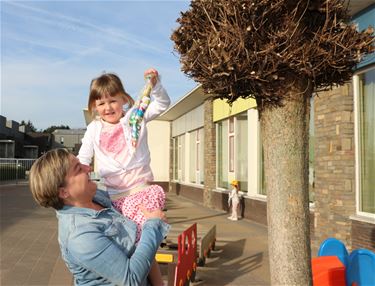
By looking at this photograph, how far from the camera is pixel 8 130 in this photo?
6072cm

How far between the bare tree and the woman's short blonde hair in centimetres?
106

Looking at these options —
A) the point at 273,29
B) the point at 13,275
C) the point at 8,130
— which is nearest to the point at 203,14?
the point at 273,29

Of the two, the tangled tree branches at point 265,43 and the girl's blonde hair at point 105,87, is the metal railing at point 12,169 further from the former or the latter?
the tangled tree branches at point 265,43

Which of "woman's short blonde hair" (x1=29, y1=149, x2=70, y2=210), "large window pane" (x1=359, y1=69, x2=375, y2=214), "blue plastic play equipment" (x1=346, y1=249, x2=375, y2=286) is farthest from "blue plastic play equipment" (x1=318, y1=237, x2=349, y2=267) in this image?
"woman's short blonde hair" (x1=29, y1=149, x2=70, y2=210)

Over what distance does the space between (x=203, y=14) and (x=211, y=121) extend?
1550 centimetres

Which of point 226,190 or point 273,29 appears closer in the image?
point 273,29

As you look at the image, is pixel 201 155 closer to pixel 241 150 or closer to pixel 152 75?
pixel 241 150

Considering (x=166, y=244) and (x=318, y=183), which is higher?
(x=318, y=183)

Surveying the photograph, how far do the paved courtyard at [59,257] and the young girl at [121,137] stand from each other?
175 inches

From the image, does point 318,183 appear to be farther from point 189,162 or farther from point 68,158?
point 189,162

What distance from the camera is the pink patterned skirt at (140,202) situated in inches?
94.8

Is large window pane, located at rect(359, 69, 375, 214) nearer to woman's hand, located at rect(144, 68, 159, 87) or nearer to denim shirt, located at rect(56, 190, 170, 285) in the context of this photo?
woman's hand, located at rect(144, 68, 159, 87)

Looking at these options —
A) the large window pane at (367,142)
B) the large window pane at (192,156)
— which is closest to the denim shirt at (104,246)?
the large window pane at (367,142)

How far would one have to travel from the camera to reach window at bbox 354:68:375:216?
7945 mm
